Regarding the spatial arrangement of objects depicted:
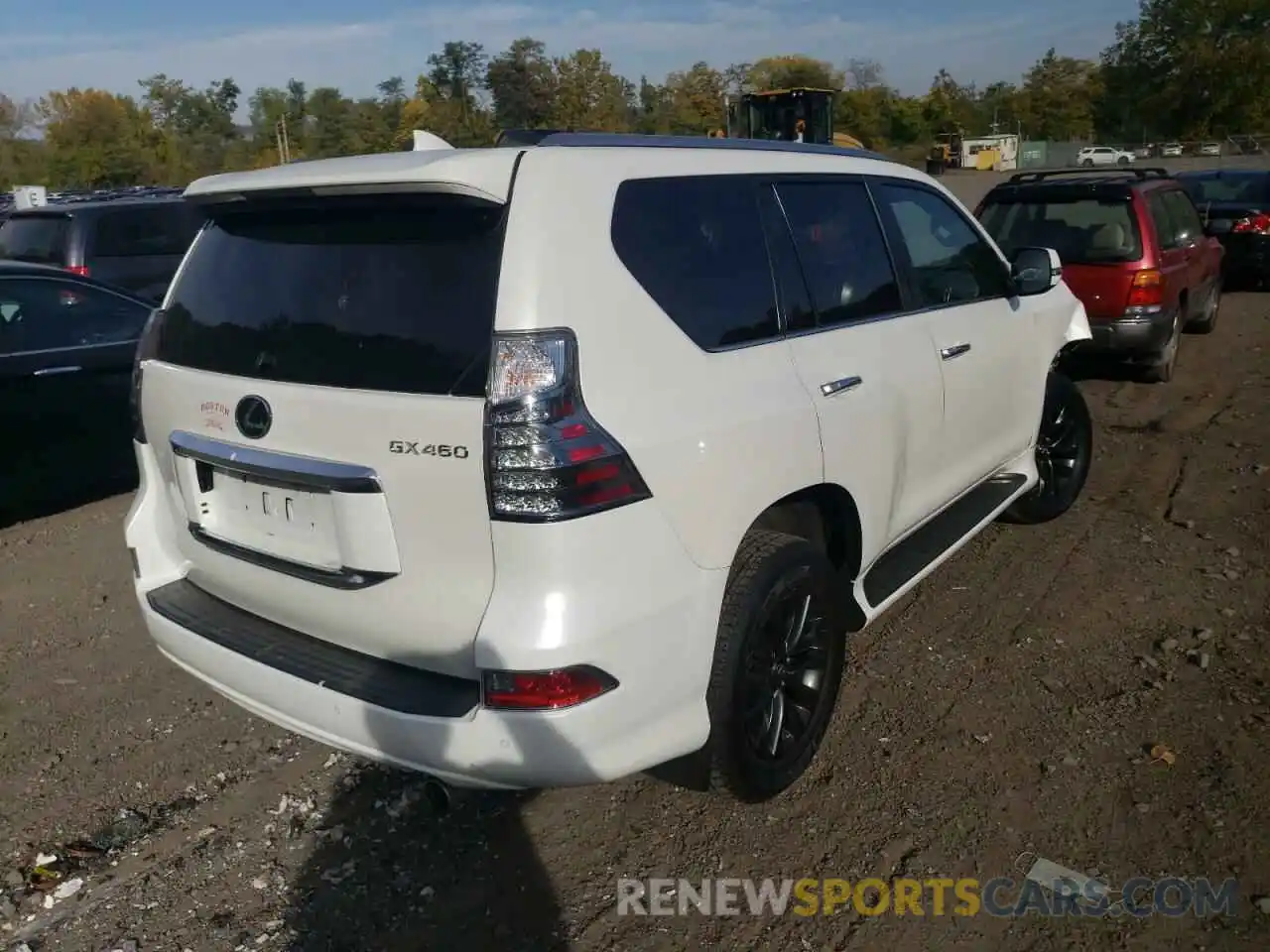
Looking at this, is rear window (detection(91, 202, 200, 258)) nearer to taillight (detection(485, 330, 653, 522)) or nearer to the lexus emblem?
the lexus emblem

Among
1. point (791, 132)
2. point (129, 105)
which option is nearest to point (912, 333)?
point (791, 132)

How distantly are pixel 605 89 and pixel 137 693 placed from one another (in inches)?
2802

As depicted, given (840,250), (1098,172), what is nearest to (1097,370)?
(1098,172)

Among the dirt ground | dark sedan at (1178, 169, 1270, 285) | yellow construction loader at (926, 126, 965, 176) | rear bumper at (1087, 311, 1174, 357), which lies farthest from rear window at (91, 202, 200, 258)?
yellow construction loader at (926, 126, 965, 176)

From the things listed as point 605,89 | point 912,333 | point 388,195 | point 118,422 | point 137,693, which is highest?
point 605,89

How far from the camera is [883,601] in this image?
142 inches

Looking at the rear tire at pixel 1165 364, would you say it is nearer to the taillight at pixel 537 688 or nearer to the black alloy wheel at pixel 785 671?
Answer: the black alloy wheel at pixel 785 671

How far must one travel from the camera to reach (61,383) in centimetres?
599

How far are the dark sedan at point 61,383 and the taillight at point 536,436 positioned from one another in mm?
4609

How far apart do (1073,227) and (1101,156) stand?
58.6m

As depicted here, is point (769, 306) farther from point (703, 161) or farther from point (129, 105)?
point (129, 105)

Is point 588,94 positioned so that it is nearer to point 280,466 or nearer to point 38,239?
point 38,239

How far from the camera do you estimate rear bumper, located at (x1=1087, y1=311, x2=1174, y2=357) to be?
823cm

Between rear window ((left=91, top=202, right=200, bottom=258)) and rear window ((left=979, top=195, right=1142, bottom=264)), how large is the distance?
7317mm
